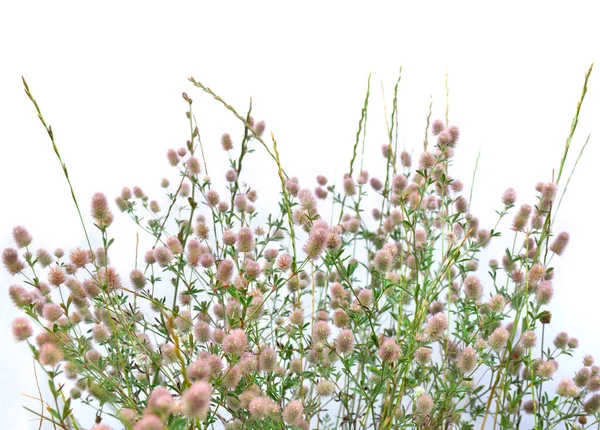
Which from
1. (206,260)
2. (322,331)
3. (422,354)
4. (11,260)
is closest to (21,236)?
(11,260)

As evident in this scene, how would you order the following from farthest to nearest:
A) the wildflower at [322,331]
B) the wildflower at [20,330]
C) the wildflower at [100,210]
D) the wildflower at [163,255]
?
1. the wildflower at [163,255]
2. the wildflower at [322,331]
3. the wildflower at [100,210]
4. the wildflower at [20,330]

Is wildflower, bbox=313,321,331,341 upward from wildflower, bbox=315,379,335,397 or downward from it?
upward

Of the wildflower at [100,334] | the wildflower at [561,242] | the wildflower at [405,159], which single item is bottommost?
the wildflower at [100,334]

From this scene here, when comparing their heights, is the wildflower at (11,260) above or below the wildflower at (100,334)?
above

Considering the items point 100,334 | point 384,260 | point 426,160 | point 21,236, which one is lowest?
point 100,334

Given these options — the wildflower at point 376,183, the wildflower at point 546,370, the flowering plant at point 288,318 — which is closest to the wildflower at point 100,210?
the flowering plant at point 288,318

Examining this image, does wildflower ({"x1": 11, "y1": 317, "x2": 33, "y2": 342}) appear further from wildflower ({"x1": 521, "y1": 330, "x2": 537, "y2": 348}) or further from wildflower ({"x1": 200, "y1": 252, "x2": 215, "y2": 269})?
wildflower ({"x1": 521, "y1": 330, "x2": 537, "y2": 348})

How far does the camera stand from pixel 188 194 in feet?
6.15

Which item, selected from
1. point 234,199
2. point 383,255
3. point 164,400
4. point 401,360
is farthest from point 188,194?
point 164,400

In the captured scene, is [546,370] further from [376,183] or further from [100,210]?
[100,210]

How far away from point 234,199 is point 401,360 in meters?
0.82

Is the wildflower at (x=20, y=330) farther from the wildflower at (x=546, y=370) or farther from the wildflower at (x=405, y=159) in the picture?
the wildflower at (x=405, y=159)

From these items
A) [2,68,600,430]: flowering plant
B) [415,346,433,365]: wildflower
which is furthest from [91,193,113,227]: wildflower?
[415,346,433,365]: wildflower

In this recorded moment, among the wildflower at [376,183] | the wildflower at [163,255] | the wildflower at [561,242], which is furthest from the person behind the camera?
the wildflower at [376,183]
